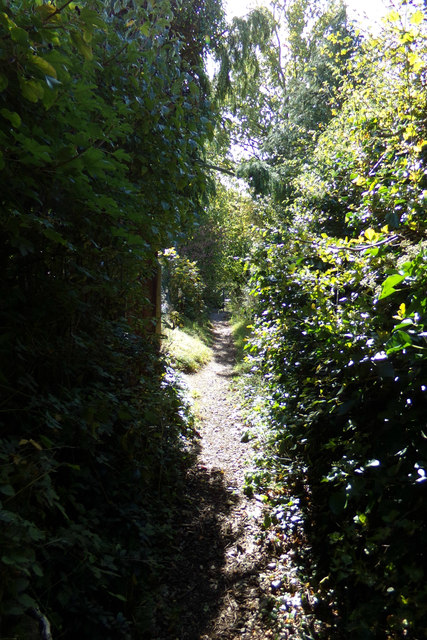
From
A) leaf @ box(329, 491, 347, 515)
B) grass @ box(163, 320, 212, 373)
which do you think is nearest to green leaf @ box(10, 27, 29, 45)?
leaf @ box(329, 491, 347, 515)

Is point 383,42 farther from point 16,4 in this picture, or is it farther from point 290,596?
point 290,596

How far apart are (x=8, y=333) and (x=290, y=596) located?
2.68 m

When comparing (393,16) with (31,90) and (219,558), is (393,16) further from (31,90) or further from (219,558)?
(219,558)

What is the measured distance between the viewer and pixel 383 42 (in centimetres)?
390

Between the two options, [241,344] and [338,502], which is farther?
[241,344]

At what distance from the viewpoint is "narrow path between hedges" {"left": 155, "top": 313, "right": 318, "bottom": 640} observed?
264 cm

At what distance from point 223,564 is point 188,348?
713 centimetres

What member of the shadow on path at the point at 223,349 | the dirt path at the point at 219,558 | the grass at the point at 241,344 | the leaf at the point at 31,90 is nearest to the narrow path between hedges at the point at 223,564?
the dirt path at the point at 219,558

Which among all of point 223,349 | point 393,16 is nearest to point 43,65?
point 393,16

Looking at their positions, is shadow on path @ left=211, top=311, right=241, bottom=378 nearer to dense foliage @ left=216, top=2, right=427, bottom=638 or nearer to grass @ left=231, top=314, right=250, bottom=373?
grass @ left=231, top=314, right=250, bottom=373

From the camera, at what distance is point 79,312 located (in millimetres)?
2678

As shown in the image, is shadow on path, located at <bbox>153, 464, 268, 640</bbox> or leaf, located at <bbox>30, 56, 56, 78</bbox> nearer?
leaf, located at <bbox>30, 56, 56, 78</bbox>

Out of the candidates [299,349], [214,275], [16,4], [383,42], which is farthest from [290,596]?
[214,275]

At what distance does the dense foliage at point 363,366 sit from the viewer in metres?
1.77
